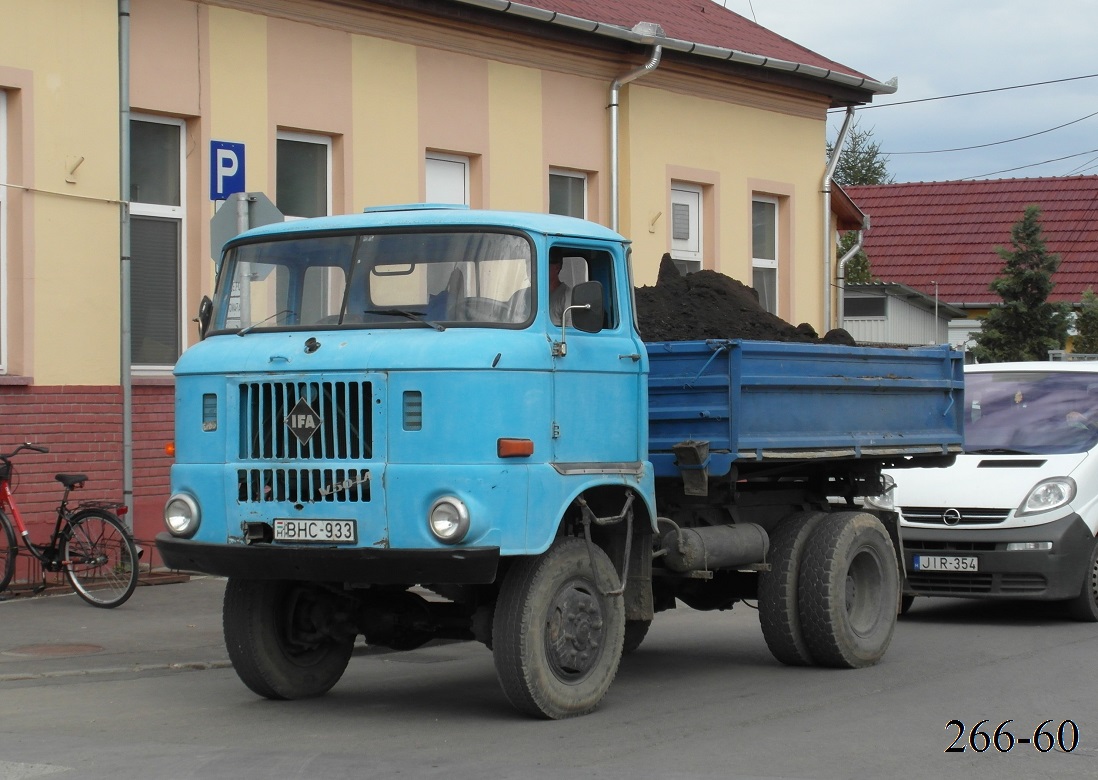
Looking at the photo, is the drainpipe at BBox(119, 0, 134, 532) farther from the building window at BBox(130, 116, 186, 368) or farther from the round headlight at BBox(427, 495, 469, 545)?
the round headlight at BBox(427, 495, 469, 545)

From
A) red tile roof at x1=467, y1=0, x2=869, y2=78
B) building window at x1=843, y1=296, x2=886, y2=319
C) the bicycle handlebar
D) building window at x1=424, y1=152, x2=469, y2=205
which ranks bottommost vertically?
the bicycle handlebar

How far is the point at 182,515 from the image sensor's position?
8.17 meters

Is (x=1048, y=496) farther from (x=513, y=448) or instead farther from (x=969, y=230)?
(x=969, y=230)

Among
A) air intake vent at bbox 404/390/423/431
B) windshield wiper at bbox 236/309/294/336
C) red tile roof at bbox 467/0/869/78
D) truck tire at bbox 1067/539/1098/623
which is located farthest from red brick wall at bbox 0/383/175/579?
truck tire at bbox 1067/539/1098/623

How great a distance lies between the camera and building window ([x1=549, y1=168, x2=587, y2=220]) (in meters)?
18.8

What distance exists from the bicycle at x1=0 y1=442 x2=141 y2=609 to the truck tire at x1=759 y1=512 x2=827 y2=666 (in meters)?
5.09

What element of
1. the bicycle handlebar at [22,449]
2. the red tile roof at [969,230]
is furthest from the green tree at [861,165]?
the bicycle handlebar at [22,449]

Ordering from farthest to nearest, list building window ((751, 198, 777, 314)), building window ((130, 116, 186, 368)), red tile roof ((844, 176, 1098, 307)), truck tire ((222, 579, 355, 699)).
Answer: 1. red tile roof ((844, 176, 1098, 307))
2. building window ((751, 198, 777, 314))
3. building window ((130, 116, 186, 368))
4. truck tire ((222, 579, 355, 699))

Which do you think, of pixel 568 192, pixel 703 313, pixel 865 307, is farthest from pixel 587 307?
pixel 865 307

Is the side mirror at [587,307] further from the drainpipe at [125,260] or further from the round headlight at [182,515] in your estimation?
the drainpipe at [125,260]

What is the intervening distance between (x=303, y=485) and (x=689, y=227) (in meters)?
13.2

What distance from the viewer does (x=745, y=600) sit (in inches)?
407

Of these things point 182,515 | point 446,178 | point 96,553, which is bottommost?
point 96,553

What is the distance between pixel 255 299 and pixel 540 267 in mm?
1564
